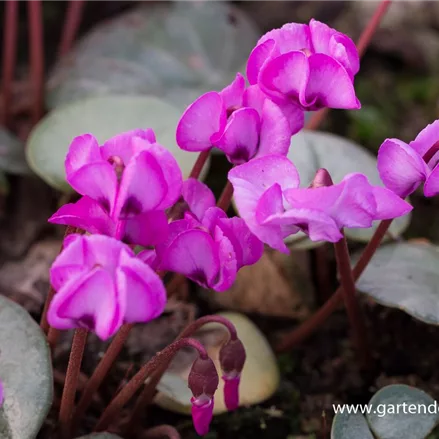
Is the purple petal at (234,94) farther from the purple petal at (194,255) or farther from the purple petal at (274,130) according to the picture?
the purple petal at (194,255)

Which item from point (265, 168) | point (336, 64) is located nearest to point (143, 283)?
point (265, 168)

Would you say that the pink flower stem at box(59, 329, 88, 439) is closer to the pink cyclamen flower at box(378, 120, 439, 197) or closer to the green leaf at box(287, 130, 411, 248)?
the pink cyclamen flower at box(378, 120, 439, 197)

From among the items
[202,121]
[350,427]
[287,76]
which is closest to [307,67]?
[287,76]

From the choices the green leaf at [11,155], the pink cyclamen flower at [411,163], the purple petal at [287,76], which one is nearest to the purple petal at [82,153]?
the purple petal at [287,76]

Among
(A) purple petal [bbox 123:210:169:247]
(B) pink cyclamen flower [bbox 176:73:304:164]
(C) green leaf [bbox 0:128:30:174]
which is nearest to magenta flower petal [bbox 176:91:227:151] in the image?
(B) pink cyclamen flower [bbox 176:73:304:164]

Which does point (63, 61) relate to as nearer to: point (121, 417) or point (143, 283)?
point (121, 417)

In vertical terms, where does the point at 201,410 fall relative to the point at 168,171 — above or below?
below

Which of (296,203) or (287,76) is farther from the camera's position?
(287,76)

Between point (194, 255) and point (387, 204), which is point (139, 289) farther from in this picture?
point (387, 204)
